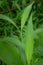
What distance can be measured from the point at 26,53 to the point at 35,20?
3.24 ft

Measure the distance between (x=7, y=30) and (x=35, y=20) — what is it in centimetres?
31

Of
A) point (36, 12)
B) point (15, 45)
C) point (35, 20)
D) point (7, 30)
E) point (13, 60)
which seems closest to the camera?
point (13, 60)

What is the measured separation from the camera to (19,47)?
88cm

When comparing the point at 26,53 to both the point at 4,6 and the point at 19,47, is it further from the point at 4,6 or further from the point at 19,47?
the point at 4,6

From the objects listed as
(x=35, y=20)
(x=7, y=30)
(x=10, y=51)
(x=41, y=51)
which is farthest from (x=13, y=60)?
(x=35, y=20)

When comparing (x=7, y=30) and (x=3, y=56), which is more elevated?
(x=3, y=56)

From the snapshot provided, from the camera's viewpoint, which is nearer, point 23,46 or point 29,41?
point 29,41

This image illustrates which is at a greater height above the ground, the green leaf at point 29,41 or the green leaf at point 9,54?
the green leaf at point 29,41

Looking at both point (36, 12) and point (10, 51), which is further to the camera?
point (36, 12)

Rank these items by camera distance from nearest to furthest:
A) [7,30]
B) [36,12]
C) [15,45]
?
[15,45]
[7,30]
[36,12]

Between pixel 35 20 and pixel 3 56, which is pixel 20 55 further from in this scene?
pixel 35 20

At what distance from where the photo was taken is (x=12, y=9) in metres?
1.76

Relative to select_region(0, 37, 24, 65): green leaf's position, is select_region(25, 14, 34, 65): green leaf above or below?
above

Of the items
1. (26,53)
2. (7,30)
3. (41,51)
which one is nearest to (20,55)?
(26,53)
